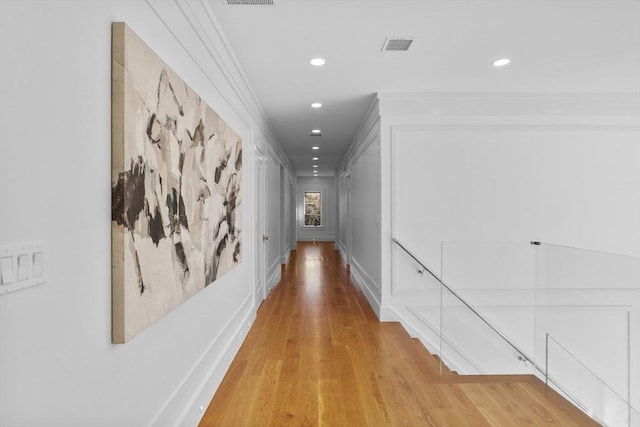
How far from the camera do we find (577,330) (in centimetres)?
265

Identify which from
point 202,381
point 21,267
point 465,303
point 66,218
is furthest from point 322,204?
point 21,267

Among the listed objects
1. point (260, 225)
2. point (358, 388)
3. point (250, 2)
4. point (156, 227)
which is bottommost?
point (358, 388)

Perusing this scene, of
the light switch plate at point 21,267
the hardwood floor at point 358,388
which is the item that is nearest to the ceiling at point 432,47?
the light switch plate at point 21,267

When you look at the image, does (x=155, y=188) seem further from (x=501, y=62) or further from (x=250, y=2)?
(x=501, y=62)

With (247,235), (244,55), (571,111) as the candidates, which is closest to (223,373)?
(247,235)

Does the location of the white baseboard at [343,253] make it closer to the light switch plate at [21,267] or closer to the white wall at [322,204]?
the white wall at [322,204]

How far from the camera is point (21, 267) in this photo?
0.86 m

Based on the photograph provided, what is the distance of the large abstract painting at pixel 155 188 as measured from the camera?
126 centimetres

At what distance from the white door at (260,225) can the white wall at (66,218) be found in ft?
9.23

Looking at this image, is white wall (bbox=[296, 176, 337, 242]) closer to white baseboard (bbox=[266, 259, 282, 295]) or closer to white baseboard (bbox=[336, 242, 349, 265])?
white baseboard (bbox=[336, 242, 349, 265])

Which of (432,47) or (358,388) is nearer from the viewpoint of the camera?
(358,388)

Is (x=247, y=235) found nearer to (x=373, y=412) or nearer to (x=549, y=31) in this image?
(x=373, y=412)

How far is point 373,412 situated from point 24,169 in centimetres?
228

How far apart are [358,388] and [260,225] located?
8.91ft
